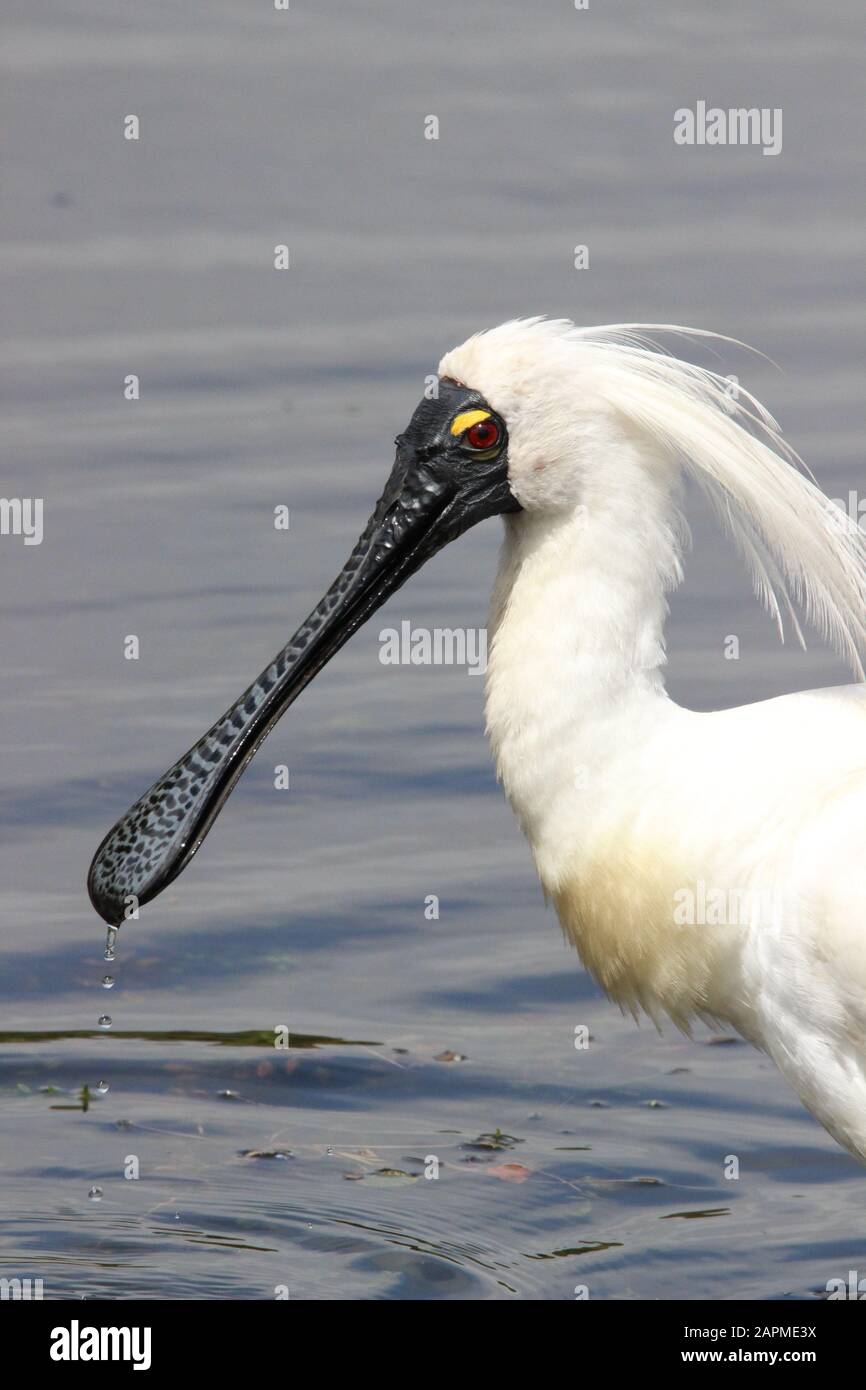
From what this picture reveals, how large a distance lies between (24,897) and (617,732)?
333 cm

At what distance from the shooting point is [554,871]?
20.0 feet

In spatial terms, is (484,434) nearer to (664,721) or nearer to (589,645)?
(589,645)

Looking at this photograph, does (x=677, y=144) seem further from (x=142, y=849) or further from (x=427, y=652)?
(x=142, y=849)

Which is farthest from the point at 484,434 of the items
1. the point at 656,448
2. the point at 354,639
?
the point at 354,639

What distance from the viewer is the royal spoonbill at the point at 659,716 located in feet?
19.1

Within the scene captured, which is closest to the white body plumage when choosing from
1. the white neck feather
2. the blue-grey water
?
the white neck feather

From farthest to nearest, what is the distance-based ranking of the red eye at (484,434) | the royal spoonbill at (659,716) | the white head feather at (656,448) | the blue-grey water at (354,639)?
the blue-grey water at (354,639) < the red eye at (484,434) < the white head feather at (656,448) < the royal spoonbill at (659,716)

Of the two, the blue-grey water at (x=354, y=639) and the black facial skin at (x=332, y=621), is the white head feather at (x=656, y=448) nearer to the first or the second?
the black facial skin at (x=332, y=621)

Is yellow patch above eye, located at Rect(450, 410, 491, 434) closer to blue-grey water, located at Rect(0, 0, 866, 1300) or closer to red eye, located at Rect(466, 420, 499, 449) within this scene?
red eye, located at Rect(466, 420, 499, 449)

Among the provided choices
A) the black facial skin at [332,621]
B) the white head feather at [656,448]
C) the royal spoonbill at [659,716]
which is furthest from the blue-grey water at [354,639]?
the white head feather at [656,448]

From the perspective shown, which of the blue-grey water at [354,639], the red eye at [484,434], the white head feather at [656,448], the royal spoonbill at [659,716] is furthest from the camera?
the blue-grey water at [354,639]

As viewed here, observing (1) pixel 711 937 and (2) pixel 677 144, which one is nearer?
(1) pixel 711 937

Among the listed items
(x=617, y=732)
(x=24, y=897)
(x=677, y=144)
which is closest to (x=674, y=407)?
(x=617, y=732)

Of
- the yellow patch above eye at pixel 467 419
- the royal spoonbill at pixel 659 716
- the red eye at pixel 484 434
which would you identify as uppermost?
the yellow patch above eye at pixel 467 419
